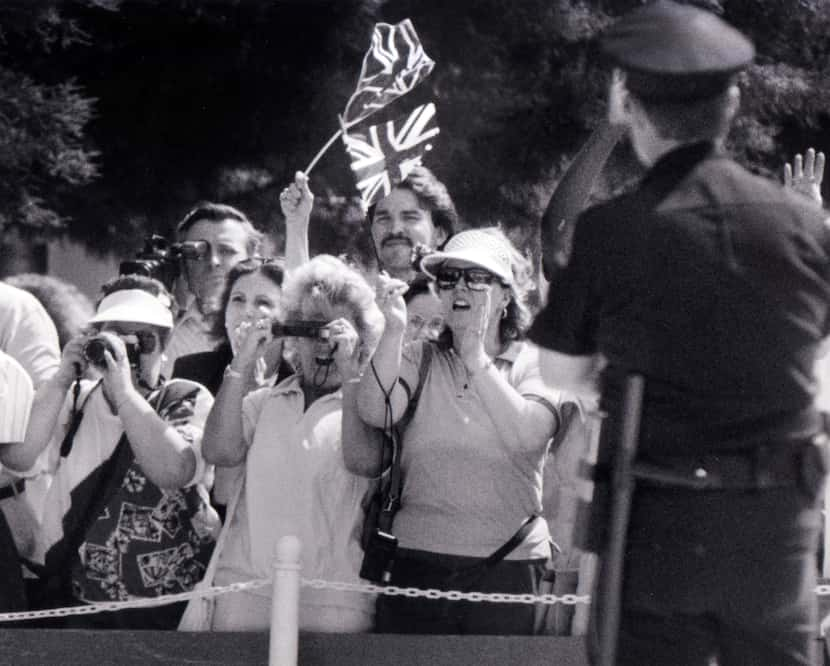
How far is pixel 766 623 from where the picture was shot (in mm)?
3465

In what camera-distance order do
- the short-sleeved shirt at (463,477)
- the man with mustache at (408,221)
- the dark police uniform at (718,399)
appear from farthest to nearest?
1. the man with mustache at (408,221)
2. the short-sleeved shirt at (463,477)
3. the dark police uniform at (718,399)

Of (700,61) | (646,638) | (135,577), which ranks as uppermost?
(700,61)

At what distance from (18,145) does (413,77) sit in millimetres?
4232

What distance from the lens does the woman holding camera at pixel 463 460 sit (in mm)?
5500

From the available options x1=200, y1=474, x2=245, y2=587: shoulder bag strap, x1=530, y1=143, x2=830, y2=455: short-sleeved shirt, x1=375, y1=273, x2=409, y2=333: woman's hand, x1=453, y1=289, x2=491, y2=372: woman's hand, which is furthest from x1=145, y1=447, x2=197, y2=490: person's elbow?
x1=530, y1=143, x2=830, y2=455: short-sleeved shirt

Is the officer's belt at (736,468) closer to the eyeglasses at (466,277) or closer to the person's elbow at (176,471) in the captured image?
the eyeglasses at (466,277)

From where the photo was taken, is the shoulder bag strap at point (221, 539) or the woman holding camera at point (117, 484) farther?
the woman holding camera at point (117, 484)

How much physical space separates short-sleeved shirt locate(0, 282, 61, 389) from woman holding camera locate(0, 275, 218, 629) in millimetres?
526

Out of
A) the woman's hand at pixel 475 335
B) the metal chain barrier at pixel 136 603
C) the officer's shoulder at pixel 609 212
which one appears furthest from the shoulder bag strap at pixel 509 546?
the officer's shoulder at pixel 609 212

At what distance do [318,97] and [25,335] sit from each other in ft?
18.7

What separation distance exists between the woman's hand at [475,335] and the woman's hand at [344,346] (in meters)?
0.32

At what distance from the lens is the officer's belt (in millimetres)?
3490

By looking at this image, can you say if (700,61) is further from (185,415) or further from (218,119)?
(218,119)

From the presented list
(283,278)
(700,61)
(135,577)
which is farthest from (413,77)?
(700,61)
